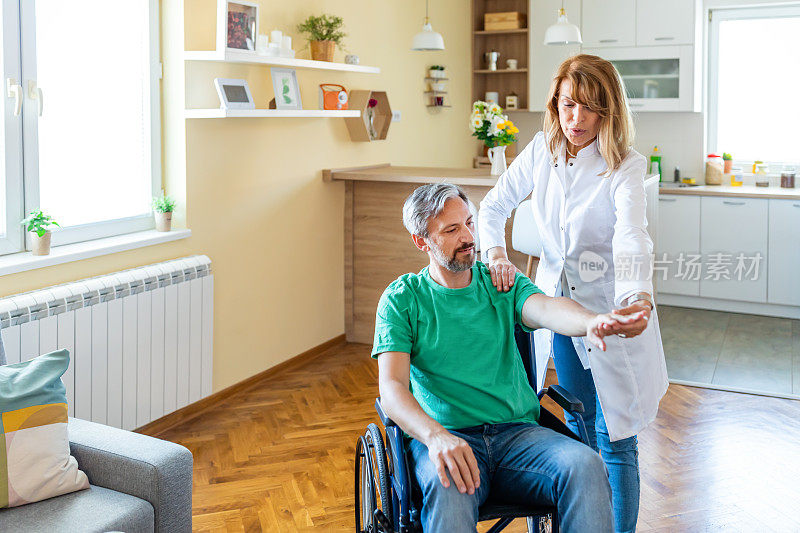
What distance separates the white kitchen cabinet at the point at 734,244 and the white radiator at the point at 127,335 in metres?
3.81

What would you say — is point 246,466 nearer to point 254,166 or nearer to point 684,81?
point 254,166

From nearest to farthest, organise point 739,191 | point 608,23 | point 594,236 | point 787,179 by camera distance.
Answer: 1. point 594,236
2. point 739,191
3. point 787,179
4. point 608,23

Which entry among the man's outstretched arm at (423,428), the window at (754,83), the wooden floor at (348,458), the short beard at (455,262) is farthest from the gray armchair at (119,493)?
the window at (754,83)

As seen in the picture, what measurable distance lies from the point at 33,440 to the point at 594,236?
1528 mm

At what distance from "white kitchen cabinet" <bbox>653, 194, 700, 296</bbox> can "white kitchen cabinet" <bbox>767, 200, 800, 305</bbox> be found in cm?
50

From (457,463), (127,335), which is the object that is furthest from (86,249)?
(457,463)

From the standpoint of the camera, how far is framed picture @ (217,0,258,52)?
3.64 meters

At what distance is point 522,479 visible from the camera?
198cm

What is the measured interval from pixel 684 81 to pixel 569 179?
422cm

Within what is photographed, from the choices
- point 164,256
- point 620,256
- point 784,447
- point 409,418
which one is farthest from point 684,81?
point 409,418

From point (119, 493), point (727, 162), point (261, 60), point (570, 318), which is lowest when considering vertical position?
point (119, 493)

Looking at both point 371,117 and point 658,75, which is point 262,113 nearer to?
point 371,117

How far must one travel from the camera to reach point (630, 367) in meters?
2.33

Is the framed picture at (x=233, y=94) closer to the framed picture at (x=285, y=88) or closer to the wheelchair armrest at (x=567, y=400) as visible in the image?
the framed picture at (x=285, y=88)
